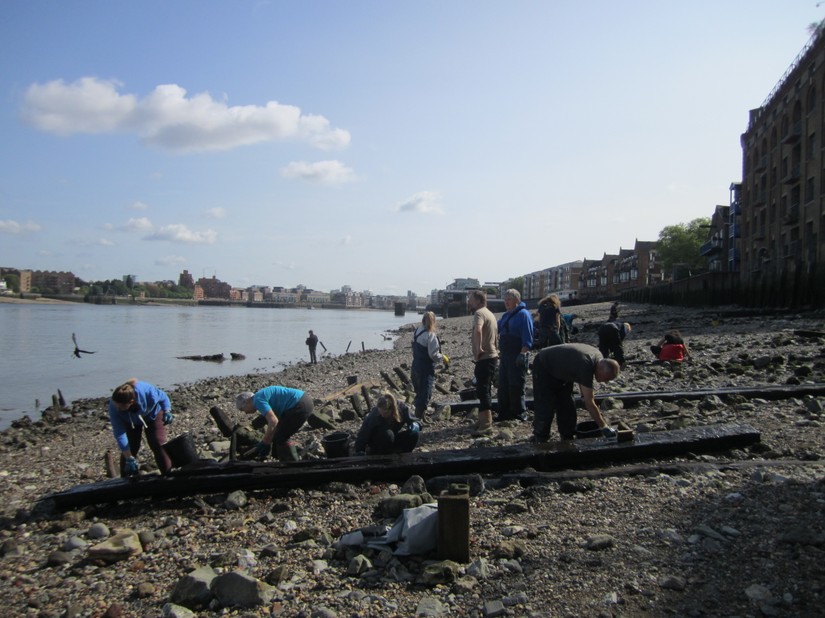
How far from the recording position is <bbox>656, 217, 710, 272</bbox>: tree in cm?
9012

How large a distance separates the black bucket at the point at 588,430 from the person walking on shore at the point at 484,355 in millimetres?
1504

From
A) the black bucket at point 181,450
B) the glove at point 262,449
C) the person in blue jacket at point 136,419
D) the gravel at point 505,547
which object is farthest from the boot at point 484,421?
the person in blue jacket at point 136,419

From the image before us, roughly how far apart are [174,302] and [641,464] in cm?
20579

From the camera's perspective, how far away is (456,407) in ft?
34.0

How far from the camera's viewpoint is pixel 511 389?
Result: 905 cm

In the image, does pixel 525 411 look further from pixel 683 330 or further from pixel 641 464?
pixel 683 330

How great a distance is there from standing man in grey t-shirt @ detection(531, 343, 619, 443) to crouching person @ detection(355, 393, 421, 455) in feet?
4.90

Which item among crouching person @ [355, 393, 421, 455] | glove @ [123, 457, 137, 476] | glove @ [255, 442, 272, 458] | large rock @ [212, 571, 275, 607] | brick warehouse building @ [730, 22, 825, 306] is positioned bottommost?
large rock @ [212, 571, 275, 607]

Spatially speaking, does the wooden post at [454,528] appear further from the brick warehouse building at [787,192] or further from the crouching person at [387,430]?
the brick warehouse building at [787,192]

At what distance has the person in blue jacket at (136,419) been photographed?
6.88m

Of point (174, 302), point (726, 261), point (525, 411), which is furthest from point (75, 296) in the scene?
point (525, 411)

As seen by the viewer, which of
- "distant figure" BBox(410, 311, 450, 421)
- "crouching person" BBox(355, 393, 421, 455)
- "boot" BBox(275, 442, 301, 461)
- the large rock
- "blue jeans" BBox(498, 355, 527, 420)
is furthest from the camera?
"distant figure" BBox(410, 311, 450, 421)

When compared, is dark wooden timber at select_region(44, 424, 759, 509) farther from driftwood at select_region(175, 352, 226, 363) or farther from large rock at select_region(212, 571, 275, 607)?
driftwood at select_region(175, 352, 226, 363)

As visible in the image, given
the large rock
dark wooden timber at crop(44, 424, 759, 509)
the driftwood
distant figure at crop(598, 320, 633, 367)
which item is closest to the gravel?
the large rock
